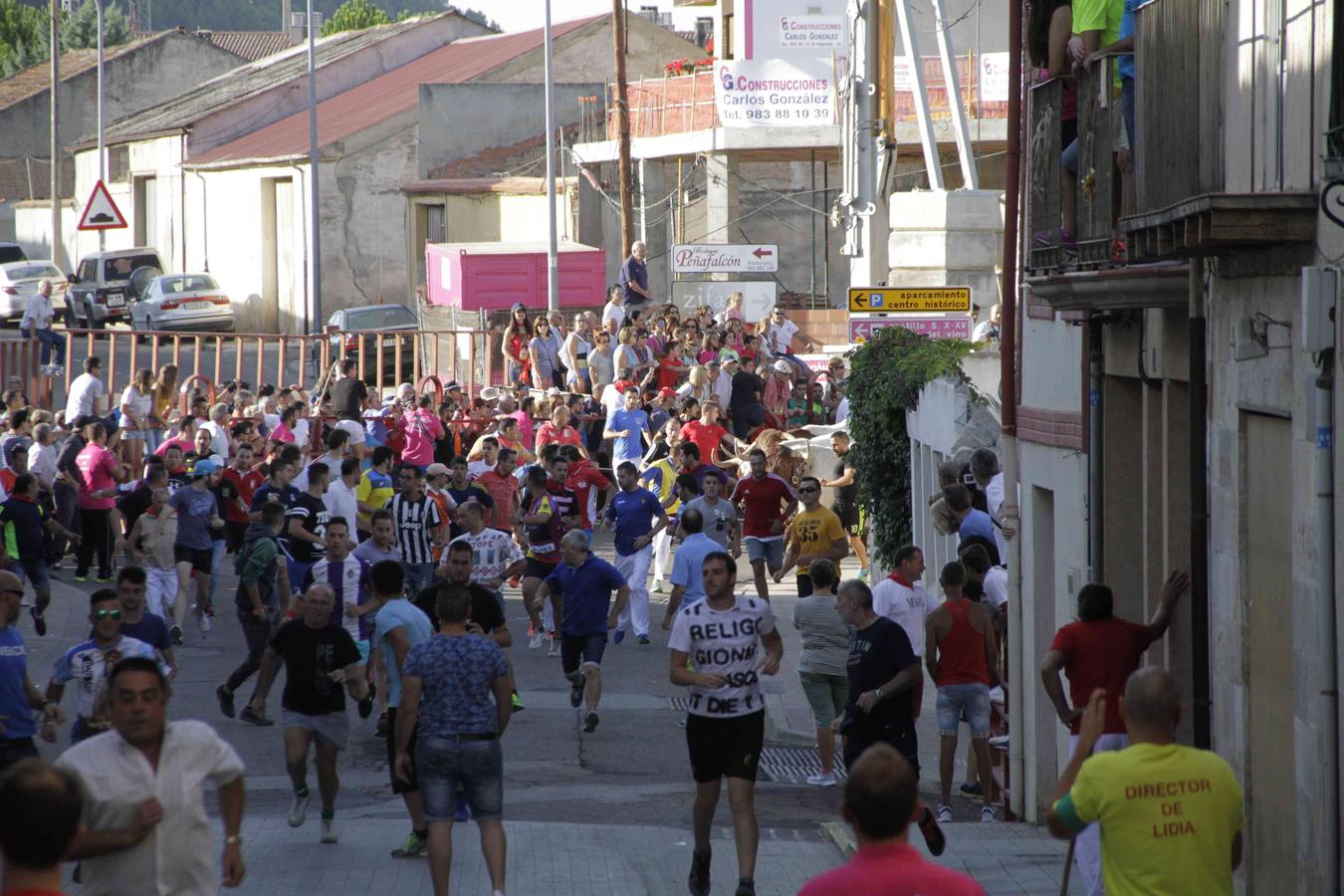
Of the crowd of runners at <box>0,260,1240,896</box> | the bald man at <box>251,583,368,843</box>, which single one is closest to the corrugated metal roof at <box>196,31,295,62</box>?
the crowd of runners at <box>0,260,1240,896</box>

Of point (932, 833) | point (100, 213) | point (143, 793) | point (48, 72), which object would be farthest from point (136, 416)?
point (48, 72)

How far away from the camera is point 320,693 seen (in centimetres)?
1068

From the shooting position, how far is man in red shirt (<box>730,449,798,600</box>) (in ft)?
61.5

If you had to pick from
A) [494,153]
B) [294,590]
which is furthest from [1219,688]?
[494,153]

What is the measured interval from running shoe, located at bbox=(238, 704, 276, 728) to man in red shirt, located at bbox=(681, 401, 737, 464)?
28.9 feet

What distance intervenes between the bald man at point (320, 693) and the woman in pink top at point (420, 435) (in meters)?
12.4

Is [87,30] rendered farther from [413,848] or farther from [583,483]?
[413,848]

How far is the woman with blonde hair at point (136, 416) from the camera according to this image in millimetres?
23672

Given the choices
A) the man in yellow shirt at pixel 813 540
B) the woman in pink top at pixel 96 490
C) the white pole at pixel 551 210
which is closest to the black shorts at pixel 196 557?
the woman in pink top at pixel 96 490

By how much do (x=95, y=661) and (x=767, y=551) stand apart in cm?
999

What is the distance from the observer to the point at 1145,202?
376 inches

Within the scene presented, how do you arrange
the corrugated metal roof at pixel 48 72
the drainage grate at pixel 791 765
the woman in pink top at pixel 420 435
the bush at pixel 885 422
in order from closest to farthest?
1. the drainage grate at pixel 791 765
2. the bush at pixel 885 422
3. the woman in pink top at pixel 420 435
4. the corrugated metal roof at pixel 48 72

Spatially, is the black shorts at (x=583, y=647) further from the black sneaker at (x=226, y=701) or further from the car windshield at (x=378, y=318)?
the car windshield at (x=378, y=318)

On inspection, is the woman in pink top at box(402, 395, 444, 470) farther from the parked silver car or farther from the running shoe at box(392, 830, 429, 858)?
the parked silver car
